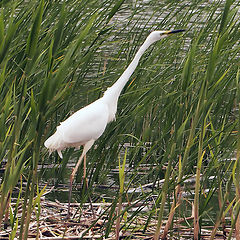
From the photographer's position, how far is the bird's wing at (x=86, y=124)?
11.0 ft

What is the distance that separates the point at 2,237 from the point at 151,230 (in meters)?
0.80

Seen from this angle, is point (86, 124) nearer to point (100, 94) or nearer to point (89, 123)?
point (89, 123)

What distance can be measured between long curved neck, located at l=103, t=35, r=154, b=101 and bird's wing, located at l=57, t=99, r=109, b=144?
9 cm

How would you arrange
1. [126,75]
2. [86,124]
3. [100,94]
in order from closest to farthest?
[126,75], [86,124], [100,94]

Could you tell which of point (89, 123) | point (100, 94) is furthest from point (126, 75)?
point (100, 94)

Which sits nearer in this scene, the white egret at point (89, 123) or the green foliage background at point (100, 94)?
the green foliage background at point (100, 94)

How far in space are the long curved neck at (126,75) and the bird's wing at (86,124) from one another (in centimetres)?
9

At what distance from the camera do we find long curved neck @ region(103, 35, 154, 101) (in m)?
3.25

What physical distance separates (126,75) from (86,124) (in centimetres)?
40

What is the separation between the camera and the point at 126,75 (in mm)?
3273

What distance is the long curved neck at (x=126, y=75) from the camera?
325 cm

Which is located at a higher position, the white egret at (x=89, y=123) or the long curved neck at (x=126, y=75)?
the long curved neck at (x=126, y=75)

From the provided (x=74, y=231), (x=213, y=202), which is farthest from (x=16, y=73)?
(x=213, y=202)

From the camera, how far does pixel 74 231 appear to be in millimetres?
3105
